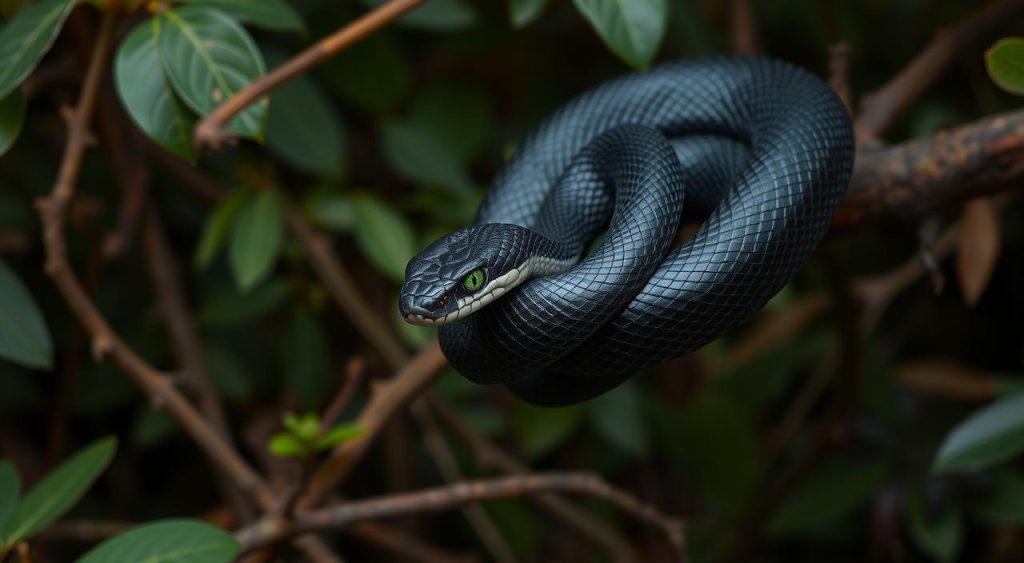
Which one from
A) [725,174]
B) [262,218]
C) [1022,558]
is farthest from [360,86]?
[1022,558]

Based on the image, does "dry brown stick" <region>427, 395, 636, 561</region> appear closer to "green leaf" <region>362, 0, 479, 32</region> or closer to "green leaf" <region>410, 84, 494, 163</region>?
"green leaf" <region>410, 84, 494, 163</region>

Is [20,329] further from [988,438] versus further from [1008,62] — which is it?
[988,438]

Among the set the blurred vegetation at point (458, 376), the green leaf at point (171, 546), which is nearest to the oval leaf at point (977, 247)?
the blurred vegetation at point (458, 376)

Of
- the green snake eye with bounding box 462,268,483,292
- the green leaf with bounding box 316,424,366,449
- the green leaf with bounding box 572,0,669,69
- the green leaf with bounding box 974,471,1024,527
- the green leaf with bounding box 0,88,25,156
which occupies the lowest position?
the green leaf with bounding box 974,471,1024,527

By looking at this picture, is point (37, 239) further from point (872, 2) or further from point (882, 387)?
point (872, 2)

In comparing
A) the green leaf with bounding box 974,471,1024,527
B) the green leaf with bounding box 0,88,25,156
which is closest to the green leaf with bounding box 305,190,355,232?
the green leaf with bounding box 0,88,25,156

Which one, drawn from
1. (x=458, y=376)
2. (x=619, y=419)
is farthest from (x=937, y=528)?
(x=458, y=376)
